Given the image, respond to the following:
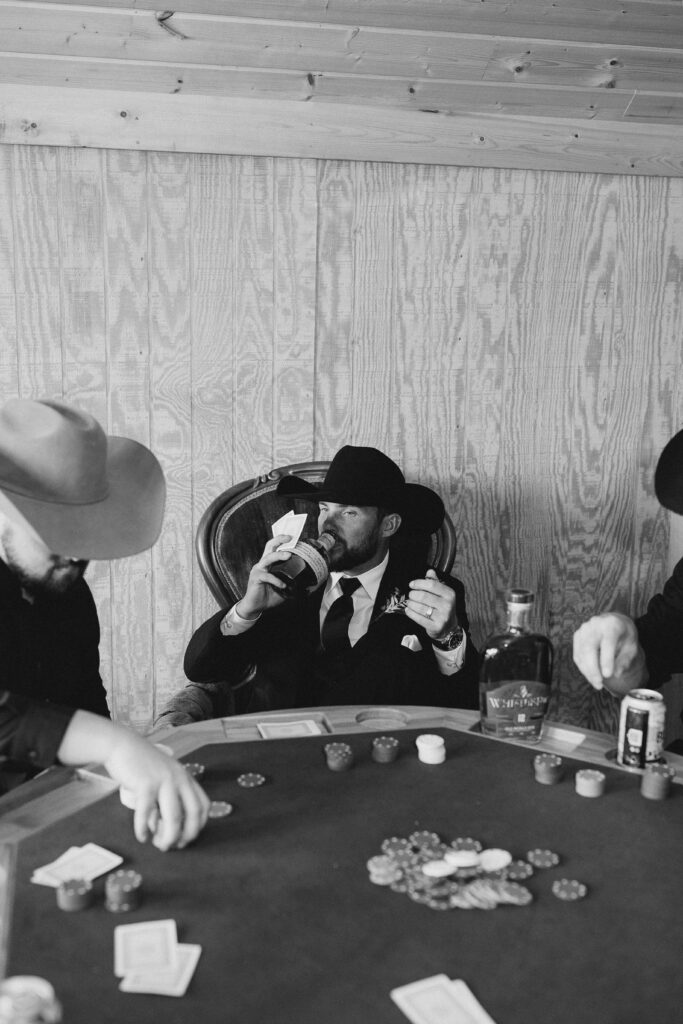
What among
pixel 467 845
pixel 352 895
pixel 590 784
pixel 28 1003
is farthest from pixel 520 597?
pixel 28 1003

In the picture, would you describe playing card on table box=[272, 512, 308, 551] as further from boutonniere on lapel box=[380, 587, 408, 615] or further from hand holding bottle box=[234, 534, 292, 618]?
boutonniere on lapel box=[380, 587, 408, 615]

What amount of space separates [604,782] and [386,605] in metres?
1.08

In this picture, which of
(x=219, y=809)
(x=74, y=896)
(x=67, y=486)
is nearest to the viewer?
(x=74, y=896)

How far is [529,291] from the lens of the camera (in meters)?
3.07

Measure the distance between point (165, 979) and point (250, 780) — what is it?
479mm

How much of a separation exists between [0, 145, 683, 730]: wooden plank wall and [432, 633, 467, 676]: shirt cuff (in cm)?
90

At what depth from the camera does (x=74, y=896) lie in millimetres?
1126

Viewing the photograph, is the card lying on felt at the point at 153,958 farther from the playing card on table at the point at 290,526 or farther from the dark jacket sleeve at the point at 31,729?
the playing card on table at the point at 290,526

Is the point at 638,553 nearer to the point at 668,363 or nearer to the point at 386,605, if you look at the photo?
the point at 668,363

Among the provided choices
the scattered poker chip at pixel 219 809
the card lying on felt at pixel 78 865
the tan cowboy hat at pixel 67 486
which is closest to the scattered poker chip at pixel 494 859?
the scattered poker chip at pixel 219 809

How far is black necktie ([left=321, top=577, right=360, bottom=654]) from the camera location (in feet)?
8.13

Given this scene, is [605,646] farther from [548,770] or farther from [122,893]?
[122,893]

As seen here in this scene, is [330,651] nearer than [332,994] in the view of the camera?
No

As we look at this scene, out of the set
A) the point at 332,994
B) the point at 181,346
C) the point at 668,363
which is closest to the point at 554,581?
the point at 668,363
